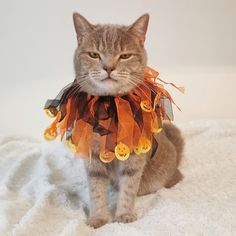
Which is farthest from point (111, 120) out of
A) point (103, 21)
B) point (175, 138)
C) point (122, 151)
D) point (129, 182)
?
point (103, 21)

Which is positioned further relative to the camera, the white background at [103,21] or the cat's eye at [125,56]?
the white background at [103,21]

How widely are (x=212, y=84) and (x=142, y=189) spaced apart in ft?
2.88

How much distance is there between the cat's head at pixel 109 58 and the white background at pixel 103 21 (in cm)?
75

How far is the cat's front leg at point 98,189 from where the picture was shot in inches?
45.1

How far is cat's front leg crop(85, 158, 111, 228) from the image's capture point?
1.14 meters

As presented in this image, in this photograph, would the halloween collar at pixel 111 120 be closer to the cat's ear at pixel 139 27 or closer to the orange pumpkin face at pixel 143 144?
the orange pumpkin face at pixel 143 144

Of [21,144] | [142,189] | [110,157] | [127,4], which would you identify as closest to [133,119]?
[110,157]

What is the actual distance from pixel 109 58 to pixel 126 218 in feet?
1.49

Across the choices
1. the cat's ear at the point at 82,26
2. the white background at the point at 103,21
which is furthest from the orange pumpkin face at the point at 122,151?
the white background at the point at 103,21

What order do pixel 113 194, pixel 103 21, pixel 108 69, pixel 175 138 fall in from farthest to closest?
1. pixel 103 21
2. pixel 175 138
3. pixel 113 194
4. pixel 108 69

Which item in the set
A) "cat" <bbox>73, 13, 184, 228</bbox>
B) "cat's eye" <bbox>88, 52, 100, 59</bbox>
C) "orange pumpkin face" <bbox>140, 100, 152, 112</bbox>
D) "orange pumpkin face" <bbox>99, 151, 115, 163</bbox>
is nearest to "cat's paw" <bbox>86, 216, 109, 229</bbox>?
"cat" <bbox>73, 13, 184, 228</bbox>

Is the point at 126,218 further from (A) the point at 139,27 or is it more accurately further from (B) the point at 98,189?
(A) the point at 139,27

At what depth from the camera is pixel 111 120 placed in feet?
3.62

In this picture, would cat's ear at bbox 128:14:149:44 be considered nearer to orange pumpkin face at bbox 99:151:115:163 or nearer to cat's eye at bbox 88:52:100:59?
cat's eye at bbox 88:52:100:59
